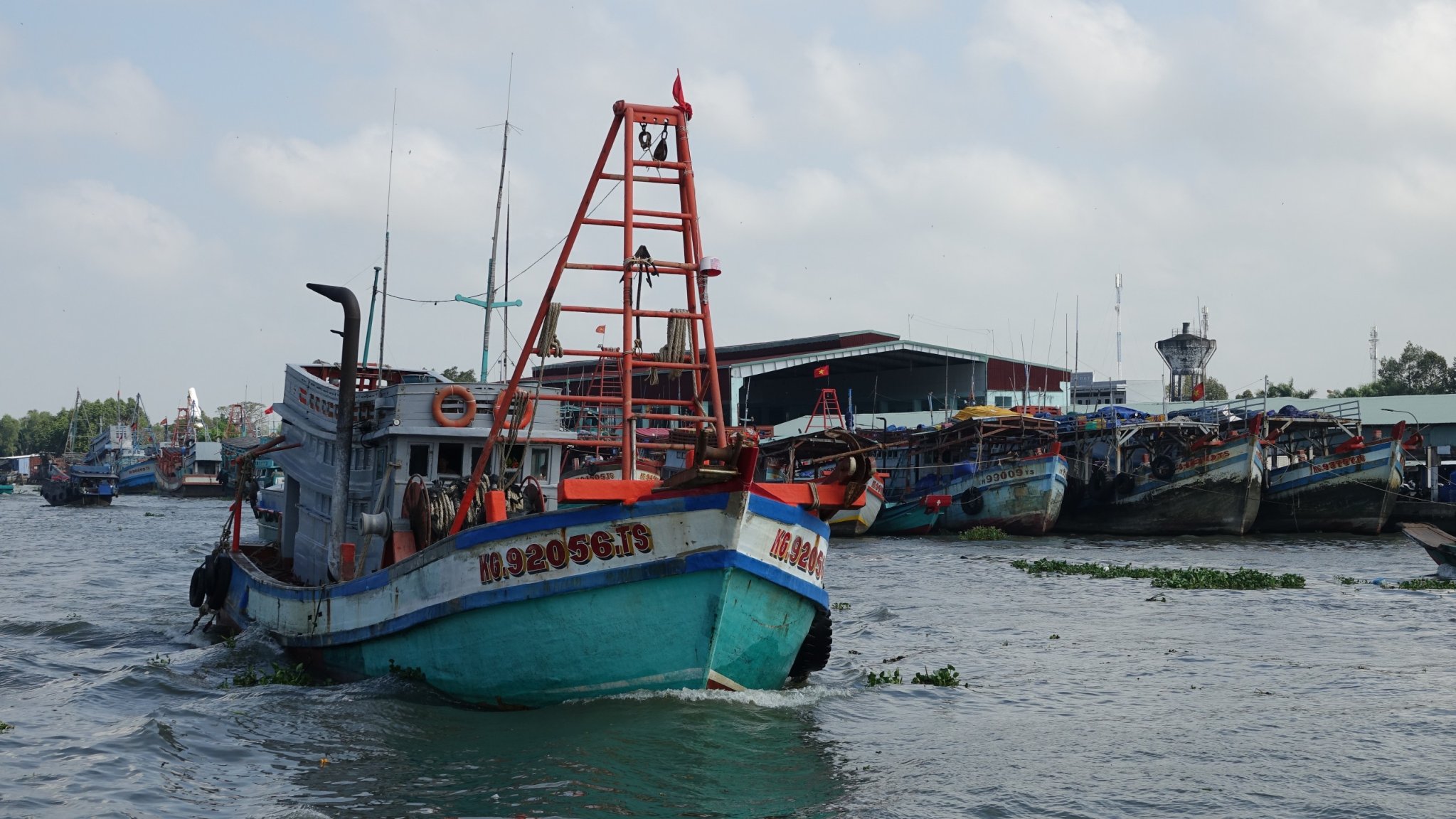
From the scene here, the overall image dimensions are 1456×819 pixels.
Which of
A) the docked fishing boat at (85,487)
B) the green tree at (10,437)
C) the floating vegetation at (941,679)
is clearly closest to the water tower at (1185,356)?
the floating vegetation at (941,679)

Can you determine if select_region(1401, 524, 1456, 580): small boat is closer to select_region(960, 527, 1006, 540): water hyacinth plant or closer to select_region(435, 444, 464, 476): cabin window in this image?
select_region(960, 527, 1006, 540): water hyacinth plant

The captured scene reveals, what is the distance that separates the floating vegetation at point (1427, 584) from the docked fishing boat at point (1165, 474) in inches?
695

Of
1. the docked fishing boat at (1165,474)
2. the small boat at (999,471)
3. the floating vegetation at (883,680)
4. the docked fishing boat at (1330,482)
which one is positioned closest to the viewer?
the floating vegetation at (883,680)

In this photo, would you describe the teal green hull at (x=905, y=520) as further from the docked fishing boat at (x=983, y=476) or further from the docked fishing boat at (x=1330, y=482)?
the docked fishing boat at (x=1330, y=482)

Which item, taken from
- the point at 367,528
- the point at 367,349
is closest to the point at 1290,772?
the point at 367,528

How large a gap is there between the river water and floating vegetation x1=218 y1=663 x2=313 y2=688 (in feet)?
0.83

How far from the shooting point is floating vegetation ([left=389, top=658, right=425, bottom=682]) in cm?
1260

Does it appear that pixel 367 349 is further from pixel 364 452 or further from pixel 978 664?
pixel 978 664

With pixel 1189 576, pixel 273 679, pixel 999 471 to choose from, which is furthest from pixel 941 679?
pixel 999 471

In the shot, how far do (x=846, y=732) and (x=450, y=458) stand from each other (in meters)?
6.56

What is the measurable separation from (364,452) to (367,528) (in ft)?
11.5

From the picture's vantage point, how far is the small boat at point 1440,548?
84.1 feet

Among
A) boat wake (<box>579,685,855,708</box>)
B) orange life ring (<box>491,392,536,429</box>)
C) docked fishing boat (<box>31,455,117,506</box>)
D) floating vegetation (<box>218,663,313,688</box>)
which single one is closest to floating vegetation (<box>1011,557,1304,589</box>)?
boat wake (<box>579,685,855,708</box>)

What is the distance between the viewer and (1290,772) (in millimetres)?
10016
